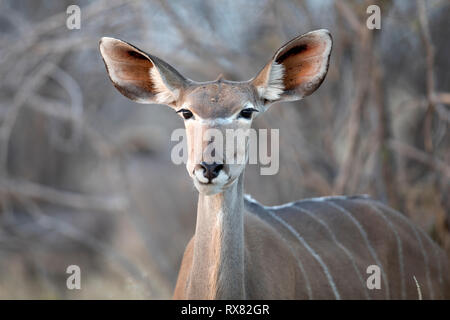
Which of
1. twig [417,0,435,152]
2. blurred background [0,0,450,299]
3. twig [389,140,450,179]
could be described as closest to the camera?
twig [417,0,435,152]

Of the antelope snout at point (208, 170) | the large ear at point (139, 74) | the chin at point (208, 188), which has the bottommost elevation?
the chin at point (208, 188)

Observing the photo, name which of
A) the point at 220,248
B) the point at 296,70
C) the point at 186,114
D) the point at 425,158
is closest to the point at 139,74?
the point at 186,114

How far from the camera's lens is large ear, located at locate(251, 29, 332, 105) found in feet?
7.94

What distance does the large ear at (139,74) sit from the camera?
2439mm

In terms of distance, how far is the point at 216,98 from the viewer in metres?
2.31

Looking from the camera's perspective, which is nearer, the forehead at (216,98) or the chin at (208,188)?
the chin at (208,188)

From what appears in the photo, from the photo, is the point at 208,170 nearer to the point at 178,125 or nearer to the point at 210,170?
the point at 210,170

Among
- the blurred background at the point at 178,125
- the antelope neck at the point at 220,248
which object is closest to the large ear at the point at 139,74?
the antelope neck at the point at 220,248

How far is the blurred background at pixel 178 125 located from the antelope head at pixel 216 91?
1.26 meters

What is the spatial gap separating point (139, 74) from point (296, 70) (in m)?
0.62

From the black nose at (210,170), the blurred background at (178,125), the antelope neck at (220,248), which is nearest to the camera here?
the black nose at (210,170)

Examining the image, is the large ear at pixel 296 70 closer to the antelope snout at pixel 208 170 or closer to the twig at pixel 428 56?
the antelope snout at pixel 208 170

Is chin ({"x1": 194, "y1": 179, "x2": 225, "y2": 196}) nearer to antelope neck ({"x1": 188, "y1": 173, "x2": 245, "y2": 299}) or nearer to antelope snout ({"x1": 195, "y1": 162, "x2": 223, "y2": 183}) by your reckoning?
antelope snout ({"x1": 195, "y1": 162, "x2": 223, "y2": 183})

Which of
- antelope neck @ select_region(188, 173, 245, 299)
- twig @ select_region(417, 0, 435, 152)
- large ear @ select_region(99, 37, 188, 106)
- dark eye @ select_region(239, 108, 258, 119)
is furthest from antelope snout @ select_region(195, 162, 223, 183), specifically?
twig @ select_region(417, 0, 435, 152)
